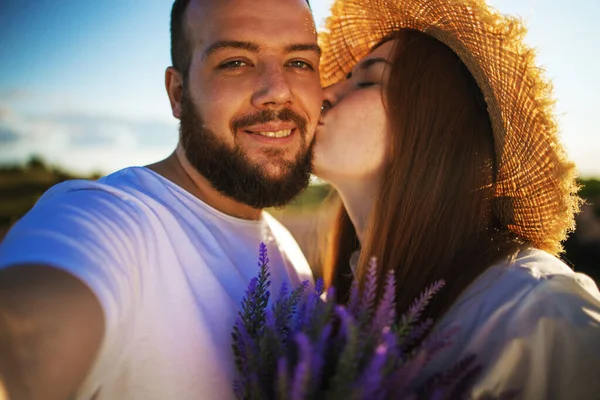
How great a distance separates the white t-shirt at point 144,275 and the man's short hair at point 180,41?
0.79 m

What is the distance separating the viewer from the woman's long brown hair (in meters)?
2.18

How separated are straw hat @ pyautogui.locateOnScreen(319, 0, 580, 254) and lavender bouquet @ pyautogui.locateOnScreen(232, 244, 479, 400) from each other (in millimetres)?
1162

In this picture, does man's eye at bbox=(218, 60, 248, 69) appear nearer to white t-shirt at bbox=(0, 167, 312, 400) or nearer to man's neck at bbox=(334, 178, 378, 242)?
white t-shirt at bbox=(0, 167, 312, 400)

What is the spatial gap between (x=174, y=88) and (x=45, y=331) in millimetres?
1726

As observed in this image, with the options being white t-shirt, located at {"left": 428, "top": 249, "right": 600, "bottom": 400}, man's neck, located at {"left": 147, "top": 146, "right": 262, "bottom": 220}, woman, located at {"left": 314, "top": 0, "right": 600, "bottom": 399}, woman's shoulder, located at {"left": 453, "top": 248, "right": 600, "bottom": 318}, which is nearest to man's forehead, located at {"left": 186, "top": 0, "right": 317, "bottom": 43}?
woman, located at {"left": 314, "top": 0, "right": 600, "bottom": 399}

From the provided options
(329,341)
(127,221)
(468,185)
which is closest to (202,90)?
(127,221)

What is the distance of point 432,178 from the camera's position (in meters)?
2.31

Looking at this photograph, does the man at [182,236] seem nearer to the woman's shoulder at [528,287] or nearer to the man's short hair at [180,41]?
the man's short hair at [180,41]

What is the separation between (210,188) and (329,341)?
120 centimetres

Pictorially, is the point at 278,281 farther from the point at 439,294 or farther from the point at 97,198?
the point at 97,198

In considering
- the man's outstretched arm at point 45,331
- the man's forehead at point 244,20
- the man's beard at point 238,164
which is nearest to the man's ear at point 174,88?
the man's beard at point 238,164

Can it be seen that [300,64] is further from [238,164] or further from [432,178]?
[432,178]

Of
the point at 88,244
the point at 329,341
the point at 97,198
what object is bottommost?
the point at 329,341

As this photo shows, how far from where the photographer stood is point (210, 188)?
2320 mm
